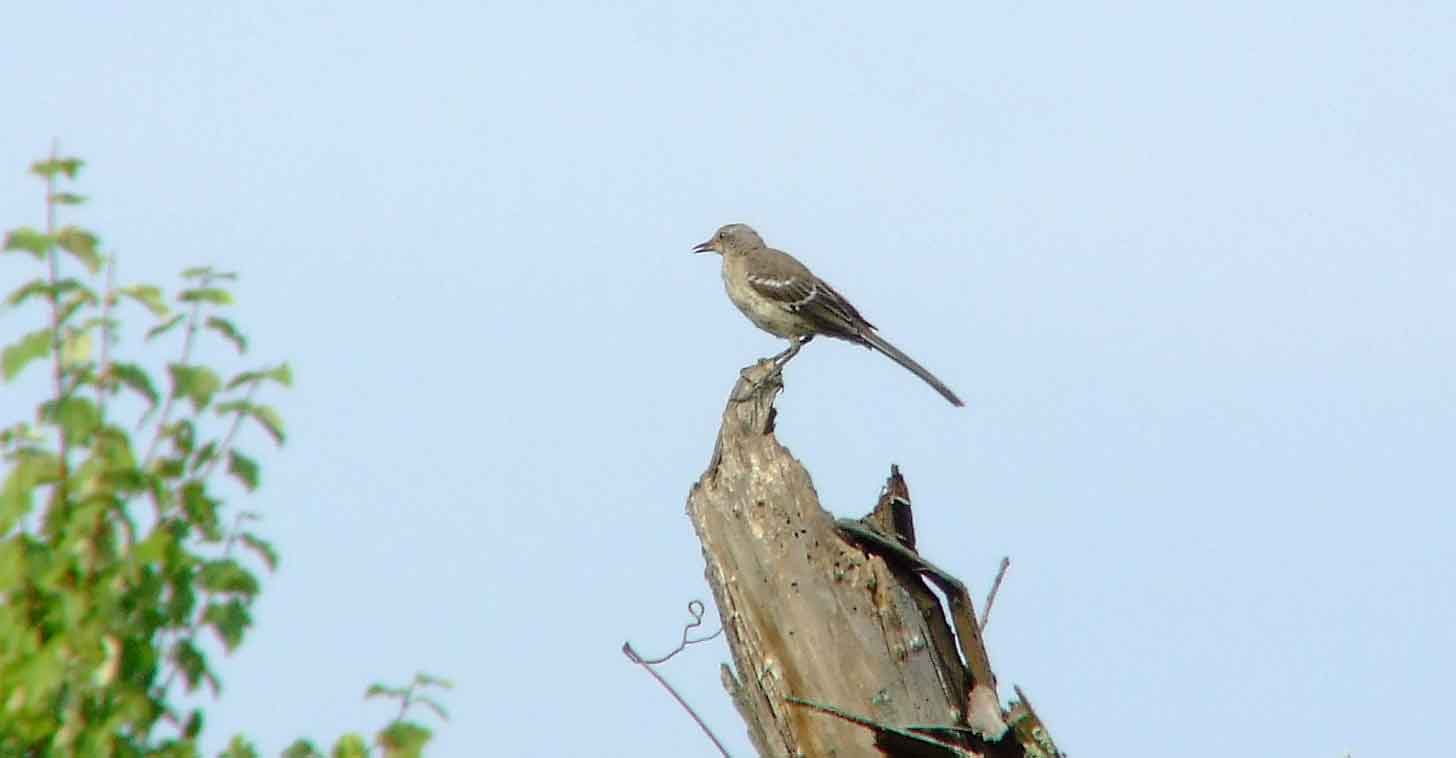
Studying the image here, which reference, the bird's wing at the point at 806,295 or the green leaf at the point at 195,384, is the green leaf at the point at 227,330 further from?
the bird's wing at the point at 806,295

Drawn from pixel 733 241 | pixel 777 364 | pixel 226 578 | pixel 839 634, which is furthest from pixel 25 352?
pixel 733 241

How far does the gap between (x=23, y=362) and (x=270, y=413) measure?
0.44m

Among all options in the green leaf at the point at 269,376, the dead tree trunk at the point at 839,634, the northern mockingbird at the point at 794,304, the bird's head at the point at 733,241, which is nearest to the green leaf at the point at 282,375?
the green leaf at the point at 269,376

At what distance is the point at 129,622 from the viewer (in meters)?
3.17

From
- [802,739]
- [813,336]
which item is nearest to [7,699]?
[802,739]

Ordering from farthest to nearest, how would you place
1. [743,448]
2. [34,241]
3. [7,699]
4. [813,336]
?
[813,336]
[743,448]
[34,241]
[7,699]

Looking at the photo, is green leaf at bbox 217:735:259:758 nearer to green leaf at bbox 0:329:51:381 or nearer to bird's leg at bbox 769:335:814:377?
green leaf at bbox 0:329:51:381

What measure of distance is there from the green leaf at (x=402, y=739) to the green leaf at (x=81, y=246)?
101cm

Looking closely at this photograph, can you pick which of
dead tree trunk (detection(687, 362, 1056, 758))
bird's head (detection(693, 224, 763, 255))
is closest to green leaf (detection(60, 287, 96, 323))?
dead tree trunk (detection(687, 362, 1056, 758))

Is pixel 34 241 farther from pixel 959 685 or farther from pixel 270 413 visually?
pixel 959 685

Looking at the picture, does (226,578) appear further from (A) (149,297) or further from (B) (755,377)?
(B) (755,377)

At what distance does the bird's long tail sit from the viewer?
11.5 meters

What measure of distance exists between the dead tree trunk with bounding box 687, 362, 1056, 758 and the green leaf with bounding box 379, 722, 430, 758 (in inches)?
105

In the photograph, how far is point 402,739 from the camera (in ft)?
11.2
